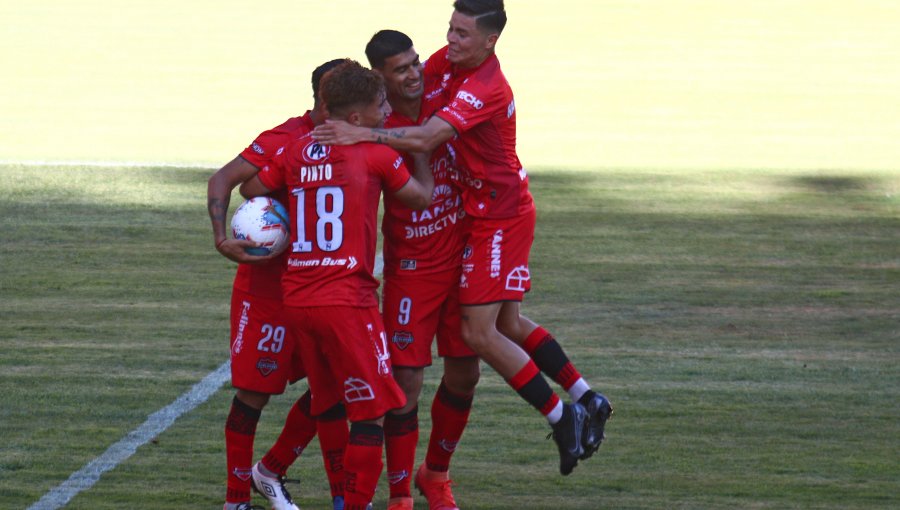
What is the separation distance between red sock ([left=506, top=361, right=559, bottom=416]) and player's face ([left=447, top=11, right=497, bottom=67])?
50.0 inches

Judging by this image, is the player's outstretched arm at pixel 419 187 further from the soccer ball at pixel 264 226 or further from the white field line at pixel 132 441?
the white field line at pixel 132 441

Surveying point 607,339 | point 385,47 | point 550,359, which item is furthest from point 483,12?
point 607,339

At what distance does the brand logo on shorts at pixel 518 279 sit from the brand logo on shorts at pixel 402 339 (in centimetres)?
47

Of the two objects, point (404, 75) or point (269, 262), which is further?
point (404, 75)

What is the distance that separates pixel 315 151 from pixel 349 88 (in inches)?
10.3

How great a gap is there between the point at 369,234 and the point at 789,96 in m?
16.0

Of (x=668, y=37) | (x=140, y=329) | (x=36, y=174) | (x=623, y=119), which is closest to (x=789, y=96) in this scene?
(x=623, y=119)

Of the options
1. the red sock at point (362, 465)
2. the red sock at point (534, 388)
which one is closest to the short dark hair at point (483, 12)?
the red sock at point (534, 388)

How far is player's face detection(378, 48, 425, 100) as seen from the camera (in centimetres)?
587

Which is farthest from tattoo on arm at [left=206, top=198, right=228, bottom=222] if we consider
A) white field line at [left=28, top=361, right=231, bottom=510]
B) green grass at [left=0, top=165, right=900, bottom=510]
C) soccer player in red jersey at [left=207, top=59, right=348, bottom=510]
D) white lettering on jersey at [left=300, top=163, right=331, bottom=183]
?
white field line at [left=28, top=361, right=231, bottom=510]

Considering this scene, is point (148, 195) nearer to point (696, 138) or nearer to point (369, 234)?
point (696, 138)

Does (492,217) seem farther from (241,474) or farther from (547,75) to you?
(547,75)

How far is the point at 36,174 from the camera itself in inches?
558

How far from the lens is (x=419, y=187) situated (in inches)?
222
